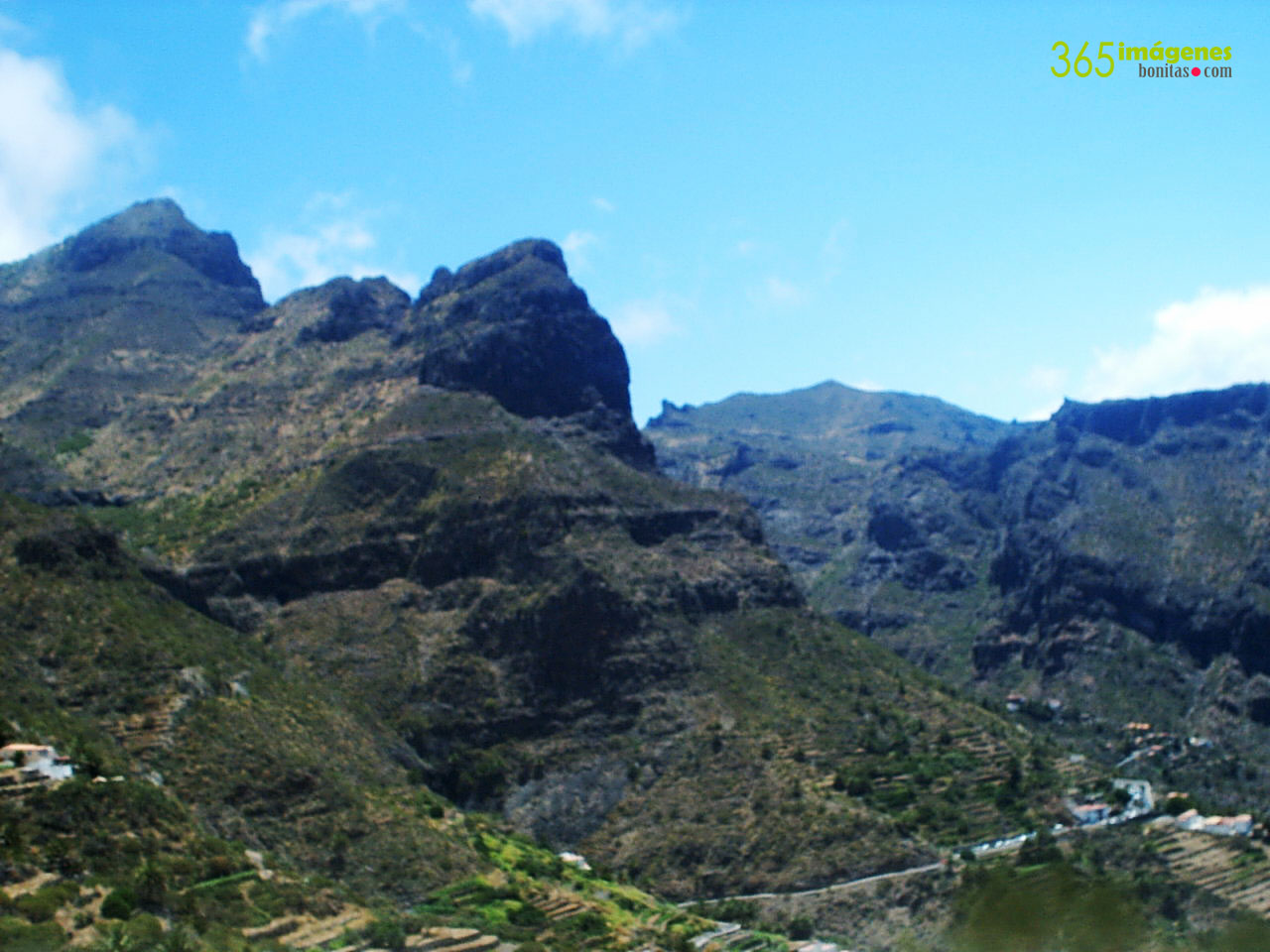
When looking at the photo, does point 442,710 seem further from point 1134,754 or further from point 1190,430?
point 1190,430

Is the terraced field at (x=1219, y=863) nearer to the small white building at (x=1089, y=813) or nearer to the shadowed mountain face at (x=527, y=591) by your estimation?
the small white building at (x=1089, y=813)

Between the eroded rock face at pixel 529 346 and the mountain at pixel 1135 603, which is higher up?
the eroded rock face at pixel 529 346

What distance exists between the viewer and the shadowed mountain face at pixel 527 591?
8425 centimetres

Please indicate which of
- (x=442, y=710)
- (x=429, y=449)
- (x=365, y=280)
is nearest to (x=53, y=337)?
(x=365, y=280)

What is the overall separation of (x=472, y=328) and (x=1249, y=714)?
90848 mm

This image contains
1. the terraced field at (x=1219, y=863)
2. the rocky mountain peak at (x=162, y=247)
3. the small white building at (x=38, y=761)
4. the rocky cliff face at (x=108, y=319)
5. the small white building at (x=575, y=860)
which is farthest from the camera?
the rocky mountain peak at (x=162, y=247)

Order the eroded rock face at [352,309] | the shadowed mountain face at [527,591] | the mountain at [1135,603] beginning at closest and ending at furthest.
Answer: the shadowed mountain face at [527,591], the mountain at [1135,603], the eroded rock face at [352,309]

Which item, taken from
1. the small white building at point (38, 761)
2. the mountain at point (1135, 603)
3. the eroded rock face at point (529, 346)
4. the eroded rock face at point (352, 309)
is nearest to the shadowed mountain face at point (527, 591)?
the eroded rock face at point (529, 346)

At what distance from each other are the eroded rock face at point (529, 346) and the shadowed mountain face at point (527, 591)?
0.30 meters

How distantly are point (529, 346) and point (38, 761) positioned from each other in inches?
3171

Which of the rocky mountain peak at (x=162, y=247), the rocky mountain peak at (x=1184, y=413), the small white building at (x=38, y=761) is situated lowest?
the small white building at (x=38, y=761)

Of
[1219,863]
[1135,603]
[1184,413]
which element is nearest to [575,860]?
[1219,863]

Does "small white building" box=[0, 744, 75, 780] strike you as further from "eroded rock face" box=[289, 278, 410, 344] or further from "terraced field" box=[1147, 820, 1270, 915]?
"eroded rock face" box=[289, 278, 410, 344]

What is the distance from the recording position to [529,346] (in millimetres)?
127750
